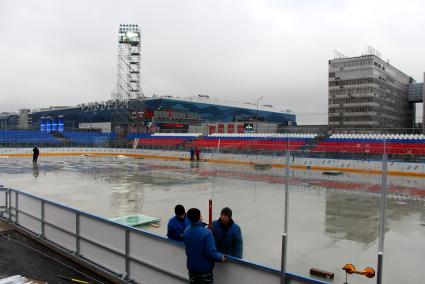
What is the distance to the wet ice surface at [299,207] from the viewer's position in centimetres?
766

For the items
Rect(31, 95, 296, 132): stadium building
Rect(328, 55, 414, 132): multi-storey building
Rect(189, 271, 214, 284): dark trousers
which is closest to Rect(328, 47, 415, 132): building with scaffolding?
Rect(328, 55, 414, 132): multi-storey building

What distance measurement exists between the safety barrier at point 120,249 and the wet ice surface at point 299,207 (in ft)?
7.49

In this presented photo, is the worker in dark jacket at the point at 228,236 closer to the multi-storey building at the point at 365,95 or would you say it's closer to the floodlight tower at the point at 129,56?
the floodlight tower at the point at 129,56

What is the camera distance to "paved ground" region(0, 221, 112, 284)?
6.58 metres

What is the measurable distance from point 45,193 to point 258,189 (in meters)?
9.46

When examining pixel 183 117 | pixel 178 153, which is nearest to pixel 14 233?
pixel 178 153

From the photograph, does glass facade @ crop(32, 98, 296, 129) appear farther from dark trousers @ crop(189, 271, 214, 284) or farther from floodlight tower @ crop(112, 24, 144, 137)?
dark trousers @ crop(189, 271, 214, 284)

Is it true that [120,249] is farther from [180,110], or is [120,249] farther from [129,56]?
[180,110]

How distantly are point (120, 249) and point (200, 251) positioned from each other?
240 centimetres

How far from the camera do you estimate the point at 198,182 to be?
20.8 meters

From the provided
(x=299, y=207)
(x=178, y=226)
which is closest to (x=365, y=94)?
(x=299, y=207)

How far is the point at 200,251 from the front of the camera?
4.70 meters

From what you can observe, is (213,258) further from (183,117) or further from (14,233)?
(183,117)

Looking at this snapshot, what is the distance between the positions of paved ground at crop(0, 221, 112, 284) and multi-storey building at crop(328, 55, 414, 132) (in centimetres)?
7530
